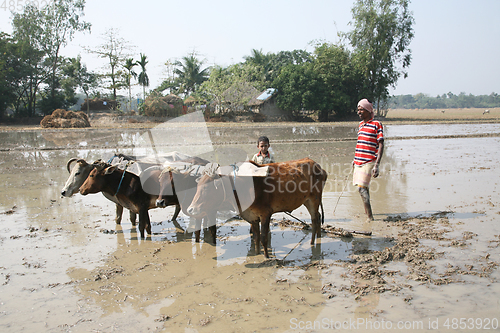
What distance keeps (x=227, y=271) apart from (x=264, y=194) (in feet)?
3.84

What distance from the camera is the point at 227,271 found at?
474 centimetres

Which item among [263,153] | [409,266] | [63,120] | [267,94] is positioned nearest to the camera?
[409,266]

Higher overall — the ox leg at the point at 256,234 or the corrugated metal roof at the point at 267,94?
the corrugated metal roof at the point at 267,94

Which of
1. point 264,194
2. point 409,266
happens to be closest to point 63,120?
point 264,194

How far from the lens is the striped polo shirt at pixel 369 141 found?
632cm

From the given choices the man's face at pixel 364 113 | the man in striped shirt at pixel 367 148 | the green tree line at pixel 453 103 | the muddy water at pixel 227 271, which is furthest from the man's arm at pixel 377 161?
the green tree line at pixel 453 103

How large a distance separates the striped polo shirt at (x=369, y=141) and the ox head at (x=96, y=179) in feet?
14.1

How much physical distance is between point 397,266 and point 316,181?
5.64 feet

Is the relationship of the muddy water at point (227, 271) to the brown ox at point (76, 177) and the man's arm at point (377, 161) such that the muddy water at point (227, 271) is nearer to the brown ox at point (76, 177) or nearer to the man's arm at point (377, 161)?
the brown ox at point (76, 177)

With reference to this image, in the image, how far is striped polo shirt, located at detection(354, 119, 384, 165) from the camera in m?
6.32

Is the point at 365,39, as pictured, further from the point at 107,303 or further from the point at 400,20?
the point at 107,303

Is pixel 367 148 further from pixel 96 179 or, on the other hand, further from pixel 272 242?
A: pixel 96 179

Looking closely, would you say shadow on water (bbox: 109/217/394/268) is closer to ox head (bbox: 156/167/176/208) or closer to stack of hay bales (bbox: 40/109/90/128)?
ox head (bbox: 156/167/176/208)

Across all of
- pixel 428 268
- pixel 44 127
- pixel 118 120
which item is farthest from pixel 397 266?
pixel 118 120
